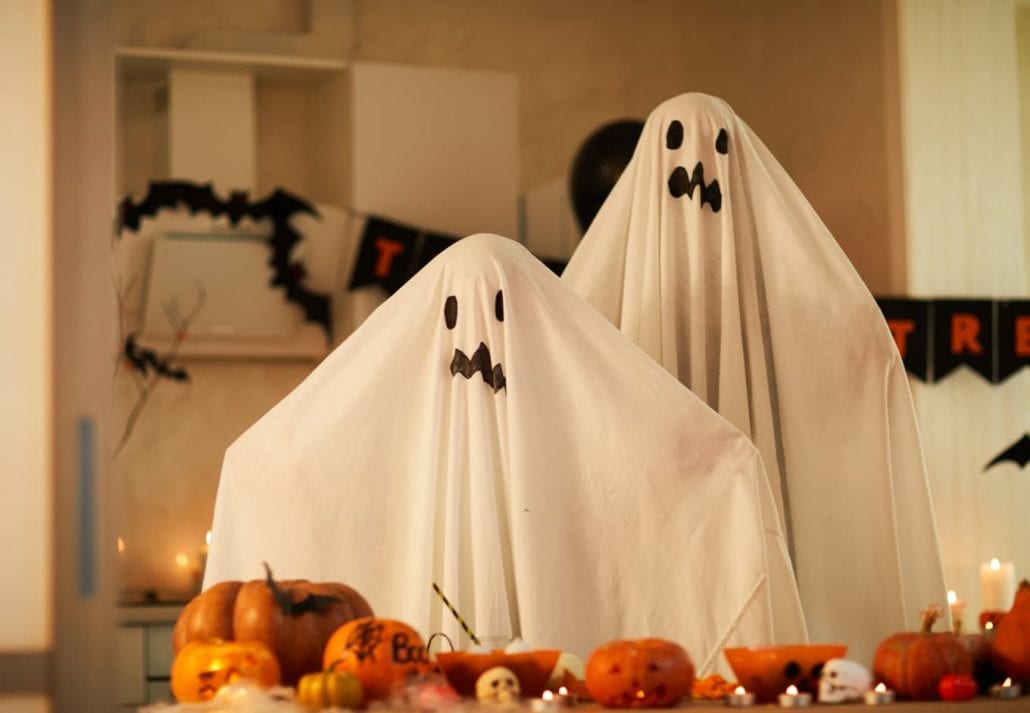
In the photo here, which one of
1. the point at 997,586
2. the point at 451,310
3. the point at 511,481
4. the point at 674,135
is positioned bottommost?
the point at 997,586

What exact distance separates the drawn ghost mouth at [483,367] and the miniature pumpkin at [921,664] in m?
1.34

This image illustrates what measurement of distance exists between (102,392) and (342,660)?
710 millimetres

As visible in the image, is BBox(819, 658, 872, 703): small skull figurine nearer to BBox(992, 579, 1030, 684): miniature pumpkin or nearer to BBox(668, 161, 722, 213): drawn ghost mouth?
BBox(992, 579, 1030, 684): miniature pumpkin

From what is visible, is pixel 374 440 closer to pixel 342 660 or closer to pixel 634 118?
pixel 342 660

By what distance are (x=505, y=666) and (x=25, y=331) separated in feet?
3.33

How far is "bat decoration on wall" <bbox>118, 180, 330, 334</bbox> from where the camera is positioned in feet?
26.1

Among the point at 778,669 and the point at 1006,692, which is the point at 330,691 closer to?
the point at 778,669

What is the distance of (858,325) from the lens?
14.7 feet

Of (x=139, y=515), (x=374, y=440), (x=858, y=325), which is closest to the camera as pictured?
(x=374, y=440)

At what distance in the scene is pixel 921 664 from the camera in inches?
114

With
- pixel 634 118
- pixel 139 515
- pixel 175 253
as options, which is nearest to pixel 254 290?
pixel 175 253

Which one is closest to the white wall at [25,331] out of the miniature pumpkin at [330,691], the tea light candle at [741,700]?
the miniature pumpkin at [330,691]

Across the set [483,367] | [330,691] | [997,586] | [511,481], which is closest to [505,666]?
[330,691]

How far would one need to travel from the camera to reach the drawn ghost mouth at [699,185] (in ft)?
15.2
